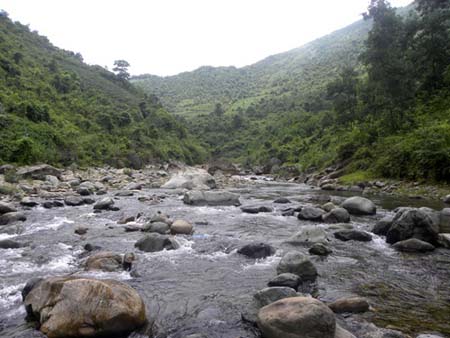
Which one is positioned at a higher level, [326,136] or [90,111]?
[90,111]

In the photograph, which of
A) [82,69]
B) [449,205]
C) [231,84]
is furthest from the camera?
[231,84]

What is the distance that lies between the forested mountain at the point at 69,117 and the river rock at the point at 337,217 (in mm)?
29229

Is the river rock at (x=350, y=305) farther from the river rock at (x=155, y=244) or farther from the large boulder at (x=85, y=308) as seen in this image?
the river rock at (x=155, y=244)

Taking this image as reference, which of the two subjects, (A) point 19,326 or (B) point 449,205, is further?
(B) point 449,205

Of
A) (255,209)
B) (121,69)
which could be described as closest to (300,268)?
(255,209)

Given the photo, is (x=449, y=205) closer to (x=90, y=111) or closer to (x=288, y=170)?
(x=288, y=170)

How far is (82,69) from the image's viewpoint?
3691 inches

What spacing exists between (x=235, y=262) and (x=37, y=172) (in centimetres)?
2646

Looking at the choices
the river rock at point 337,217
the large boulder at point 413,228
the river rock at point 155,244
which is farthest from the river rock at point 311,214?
the river rock at point 155,244

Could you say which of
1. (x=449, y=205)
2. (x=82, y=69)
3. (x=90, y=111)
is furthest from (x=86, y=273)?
(x=82, y=69)

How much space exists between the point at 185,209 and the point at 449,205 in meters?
14.7

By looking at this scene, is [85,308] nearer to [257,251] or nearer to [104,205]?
[257,251]

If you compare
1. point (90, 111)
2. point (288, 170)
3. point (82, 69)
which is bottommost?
point (288, 170)

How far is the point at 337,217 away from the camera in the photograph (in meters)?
16.1
